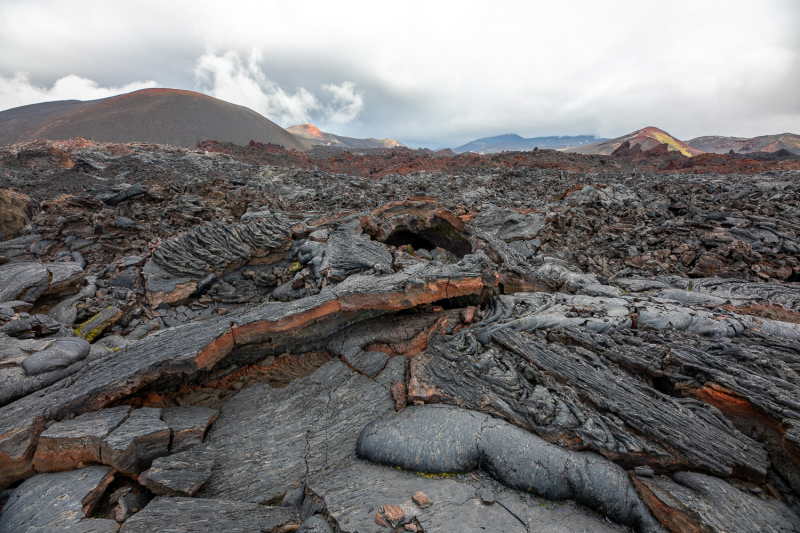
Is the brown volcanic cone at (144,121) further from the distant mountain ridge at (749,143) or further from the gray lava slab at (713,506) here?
the distant mountain ridge at (749,143)

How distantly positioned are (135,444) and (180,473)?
0.82 meters

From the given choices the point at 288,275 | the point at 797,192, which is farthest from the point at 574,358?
the point at 797,192

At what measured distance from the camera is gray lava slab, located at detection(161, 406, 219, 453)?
4652 mm

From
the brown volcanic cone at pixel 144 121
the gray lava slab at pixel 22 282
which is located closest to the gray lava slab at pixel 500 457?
the gray lava slab at pixel 22 282

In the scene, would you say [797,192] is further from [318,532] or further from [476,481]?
[318,532]

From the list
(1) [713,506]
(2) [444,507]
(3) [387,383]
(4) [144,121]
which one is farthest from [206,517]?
(4) [144,121]

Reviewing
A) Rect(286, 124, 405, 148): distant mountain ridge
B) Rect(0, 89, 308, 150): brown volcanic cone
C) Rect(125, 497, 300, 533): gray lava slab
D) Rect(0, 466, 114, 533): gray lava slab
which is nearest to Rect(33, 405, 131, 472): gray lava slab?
Rect(0, 466, 114, 533): gray lava slab

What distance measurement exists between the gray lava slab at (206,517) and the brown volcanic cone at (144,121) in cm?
5560

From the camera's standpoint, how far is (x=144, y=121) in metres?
46.2

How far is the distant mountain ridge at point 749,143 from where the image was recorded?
5478 centimetres

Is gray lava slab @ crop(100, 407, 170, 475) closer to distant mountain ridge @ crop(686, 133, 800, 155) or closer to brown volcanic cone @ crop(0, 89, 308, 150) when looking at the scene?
brown volcanic cone @ crop(0, 89, 308, 150)

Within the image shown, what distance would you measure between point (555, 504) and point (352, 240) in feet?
28.2

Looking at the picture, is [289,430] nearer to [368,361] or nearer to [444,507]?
[368,361]

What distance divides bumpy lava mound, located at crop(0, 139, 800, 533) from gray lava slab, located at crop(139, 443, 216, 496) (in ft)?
0.11
